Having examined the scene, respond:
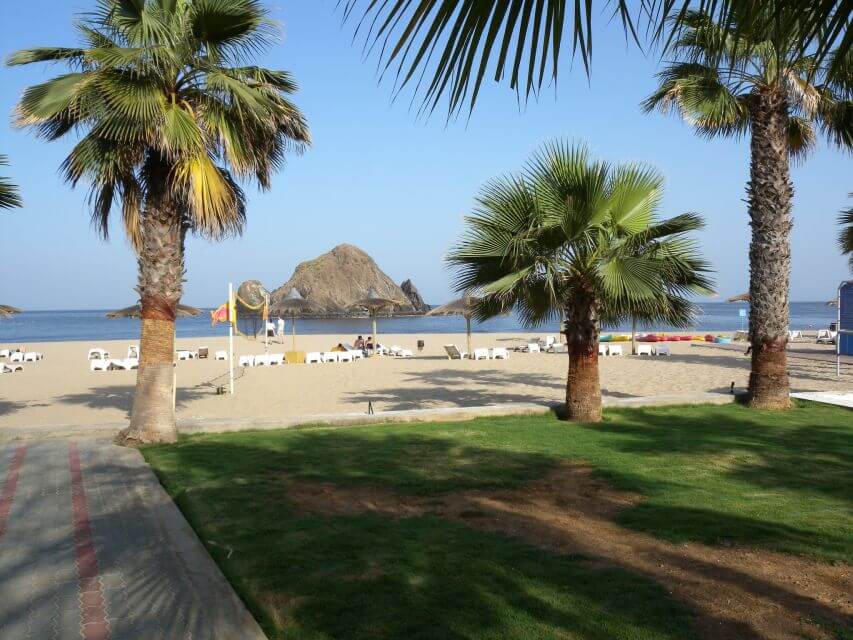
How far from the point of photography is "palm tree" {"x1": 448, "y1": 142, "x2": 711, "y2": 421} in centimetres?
962

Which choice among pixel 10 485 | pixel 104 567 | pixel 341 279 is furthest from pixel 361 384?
pixel 341 279

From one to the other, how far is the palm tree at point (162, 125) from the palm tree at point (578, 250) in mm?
2964

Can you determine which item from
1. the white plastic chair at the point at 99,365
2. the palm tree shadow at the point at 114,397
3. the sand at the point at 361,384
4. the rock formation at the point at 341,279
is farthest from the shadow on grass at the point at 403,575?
the rock formation at the point at 341,279

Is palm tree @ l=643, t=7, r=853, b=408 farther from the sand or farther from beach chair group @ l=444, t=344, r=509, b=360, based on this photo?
beach chair group @ l=444, t=344, r=509, b=360

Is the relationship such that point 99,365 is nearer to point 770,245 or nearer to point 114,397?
A: point 114,397

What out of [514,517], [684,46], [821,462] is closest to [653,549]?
[514,517]

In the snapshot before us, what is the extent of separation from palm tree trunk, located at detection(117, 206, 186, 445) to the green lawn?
48 centimetres

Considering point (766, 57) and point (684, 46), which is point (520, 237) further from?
point (766, 57)

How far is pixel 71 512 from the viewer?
606 centimetres

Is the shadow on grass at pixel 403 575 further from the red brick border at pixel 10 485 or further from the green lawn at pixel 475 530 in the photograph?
the red brick border at pixel 10 485

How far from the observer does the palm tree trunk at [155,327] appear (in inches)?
363

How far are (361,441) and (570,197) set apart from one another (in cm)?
414

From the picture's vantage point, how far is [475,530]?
540 centimetres

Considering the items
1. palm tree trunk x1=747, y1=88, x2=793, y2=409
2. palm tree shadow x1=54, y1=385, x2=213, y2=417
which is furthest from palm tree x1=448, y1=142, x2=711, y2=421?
palm tree shadow x1=54, y1=385, x2=213, y2=417
